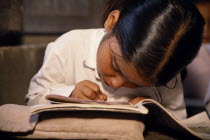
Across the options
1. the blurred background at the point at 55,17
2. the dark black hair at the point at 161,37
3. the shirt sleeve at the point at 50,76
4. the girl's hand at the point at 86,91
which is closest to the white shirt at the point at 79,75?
the shirt sleeve at the point at 50,76

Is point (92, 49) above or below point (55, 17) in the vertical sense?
above

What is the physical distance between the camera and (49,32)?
2295 millimetres

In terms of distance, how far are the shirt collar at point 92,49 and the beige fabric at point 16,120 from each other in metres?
0.37

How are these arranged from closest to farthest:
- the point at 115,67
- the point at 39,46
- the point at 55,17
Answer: the point at 115,67 < the point at 39,46 < the point at 55,17

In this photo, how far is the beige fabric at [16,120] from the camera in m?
0.69

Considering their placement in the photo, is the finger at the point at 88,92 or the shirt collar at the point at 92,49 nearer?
the finger at the point at 88,92

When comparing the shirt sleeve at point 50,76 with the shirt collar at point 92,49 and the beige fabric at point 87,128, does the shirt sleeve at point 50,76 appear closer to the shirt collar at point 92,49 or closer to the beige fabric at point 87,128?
the shirt collar at point 92,49

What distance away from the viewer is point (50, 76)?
1.13 meters

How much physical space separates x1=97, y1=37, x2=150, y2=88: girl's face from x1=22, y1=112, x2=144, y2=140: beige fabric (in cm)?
17

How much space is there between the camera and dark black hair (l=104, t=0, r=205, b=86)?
783 mm

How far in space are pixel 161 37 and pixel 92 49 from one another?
0.40 metres

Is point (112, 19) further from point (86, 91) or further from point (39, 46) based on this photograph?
point (39, 46)

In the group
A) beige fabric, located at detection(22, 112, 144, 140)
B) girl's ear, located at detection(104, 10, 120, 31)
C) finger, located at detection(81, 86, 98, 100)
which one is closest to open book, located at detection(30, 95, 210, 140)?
beige fabric, located at detection(22, 112, 144, 140)

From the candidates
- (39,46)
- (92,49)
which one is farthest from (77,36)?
(39,46)
